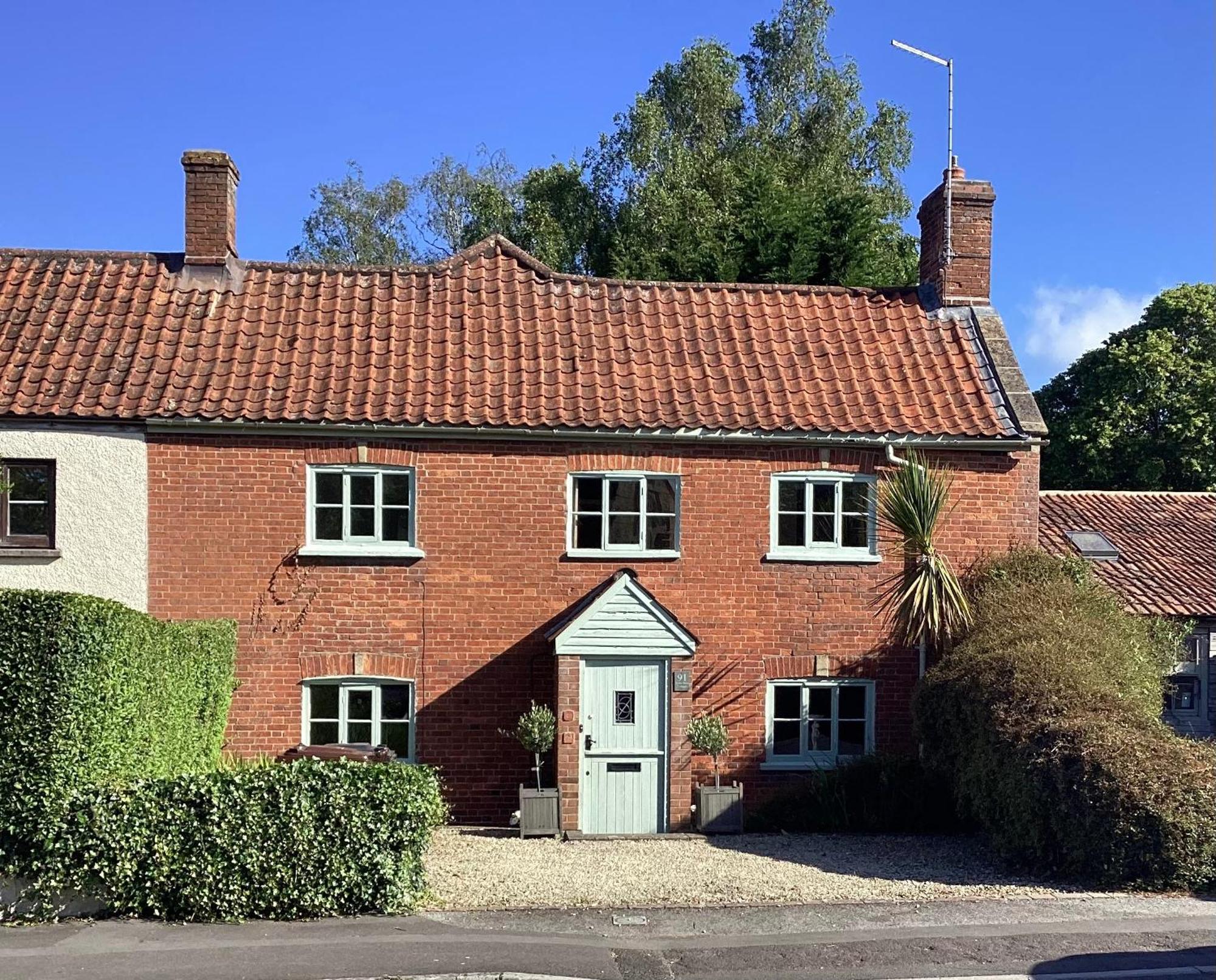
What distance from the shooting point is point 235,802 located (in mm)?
9969

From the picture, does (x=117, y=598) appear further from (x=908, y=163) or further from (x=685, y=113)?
(x=908, y=163)

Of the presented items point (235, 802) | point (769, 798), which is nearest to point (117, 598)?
point (235, 802)

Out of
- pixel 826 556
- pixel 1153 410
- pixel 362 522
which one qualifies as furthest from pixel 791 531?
pixel 1153 410

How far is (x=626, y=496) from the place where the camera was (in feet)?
49.6

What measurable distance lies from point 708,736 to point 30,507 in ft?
30.1

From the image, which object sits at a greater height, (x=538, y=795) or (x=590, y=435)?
(x=590, y=435)

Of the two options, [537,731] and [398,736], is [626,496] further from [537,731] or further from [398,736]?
[398,736]

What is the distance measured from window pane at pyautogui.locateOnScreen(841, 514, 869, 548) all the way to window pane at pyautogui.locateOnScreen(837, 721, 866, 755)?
2.42 m

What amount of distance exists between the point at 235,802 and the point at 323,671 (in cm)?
457

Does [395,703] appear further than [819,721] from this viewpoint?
No

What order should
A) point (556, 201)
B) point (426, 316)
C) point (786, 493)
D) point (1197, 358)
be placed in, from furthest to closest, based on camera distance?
point (556, 201) → point (1197, 358) → point (426, 316) → point (786, 493)

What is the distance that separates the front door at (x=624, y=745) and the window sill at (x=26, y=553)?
687cm

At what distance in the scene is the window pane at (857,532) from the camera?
15.3 metres

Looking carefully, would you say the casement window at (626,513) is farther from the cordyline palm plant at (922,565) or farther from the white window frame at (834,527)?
the cordyline palm plant at (922,565)
